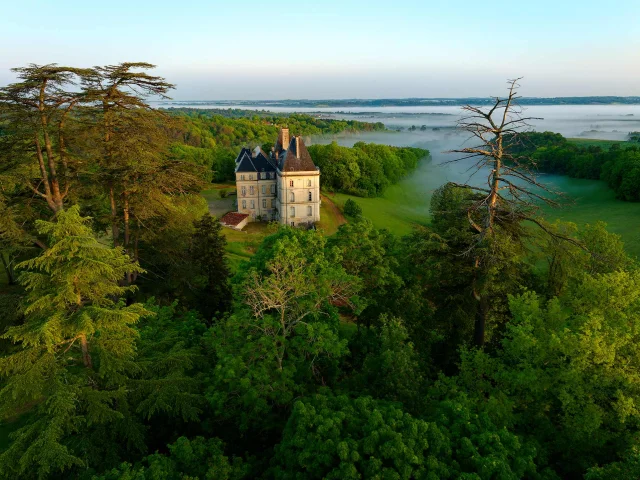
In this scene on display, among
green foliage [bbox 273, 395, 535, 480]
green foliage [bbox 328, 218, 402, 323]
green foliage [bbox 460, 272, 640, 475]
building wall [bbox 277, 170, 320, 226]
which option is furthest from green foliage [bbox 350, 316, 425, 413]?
building wall [bbox 277, 170, 320, 226]

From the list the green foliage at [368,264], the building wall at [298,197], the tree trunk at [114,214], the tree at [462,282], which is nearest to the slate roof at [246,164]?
the building wall at [298,197]

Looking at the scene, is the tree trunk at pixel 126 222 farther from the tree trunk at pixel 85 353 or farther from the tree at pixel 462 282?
the tree at pixel 462 282

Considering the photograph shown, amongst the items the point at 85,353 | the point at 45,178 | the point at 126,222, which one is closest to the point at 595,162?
the point at 126,222

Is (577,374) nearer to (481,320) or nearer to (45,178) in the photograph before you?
(481,320)

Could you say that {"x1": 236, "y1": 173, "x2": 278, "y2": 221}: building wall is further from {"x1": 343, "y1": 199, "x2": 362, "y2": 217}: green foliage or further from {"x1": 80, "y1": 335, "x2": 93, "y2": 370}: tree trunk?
{"x1": 80, "y1": 335, "x2": 93, "y2": 370}: tree trunk

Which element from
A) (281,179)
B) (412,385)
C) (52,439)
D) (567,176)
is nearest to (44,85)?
(52,439)

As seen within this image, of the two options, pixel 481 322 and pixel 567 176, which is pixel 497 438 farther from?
pixel 567 176

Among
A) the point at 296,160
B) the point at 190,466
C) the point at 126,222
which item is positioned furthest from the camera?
the point at 296,160
